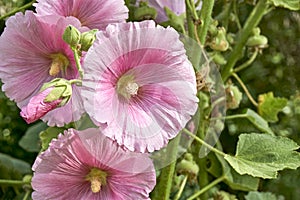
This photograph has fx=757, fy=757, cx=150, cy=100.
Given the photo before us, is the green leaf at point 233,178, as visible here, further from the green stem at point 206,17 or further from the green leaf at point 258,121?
the green stem at point 206,17

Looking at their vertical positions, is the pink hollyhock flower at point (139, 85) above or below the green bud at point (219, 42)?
above


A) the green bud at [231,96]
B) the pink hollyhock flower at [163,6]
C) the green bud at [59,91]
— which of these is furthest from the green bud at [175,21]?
the green bud at [59,91]

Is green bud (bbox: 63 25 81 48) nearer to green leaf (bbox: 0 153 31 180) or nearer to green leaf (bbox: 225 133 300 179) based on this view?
green leaf (bbox: 225 133 300 179)

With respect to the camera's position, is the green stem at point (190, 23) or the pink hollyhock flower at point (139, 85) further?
the green stem at point (190, 23)

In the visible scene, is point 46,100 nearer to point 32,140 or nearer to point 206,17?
point 206,17

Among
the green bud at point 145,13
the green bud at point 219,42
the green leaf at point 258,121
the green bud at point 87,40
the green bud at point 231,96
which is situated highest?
the green bud at point 87,40

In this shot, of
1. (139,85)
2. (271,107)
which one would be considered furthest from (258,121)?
(139,85)
